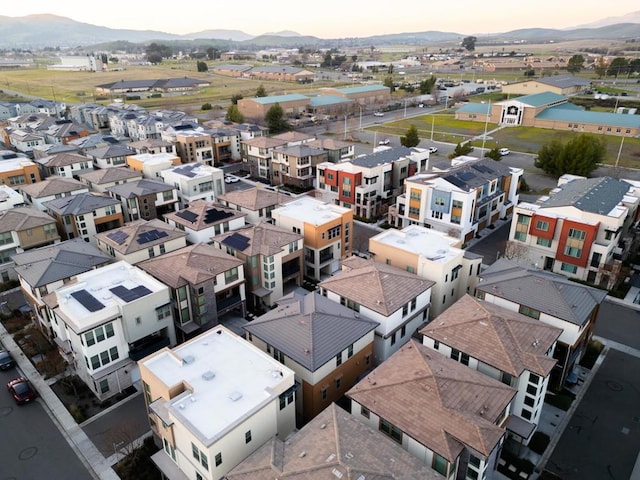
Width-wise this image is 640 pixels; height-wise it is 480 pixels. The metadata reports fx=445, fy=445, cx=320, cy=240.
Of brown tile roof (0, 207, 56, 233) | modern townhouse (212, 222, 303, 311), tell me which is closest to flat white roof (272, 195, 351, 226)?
modern townhouse (212, 222, 303, 311)

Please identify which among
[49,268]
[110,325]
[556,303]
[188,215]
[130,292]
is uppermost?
[188,215]

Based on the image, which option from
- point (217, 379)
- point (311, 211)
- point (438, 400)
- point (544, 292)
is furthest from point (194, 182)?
point (438, 400)

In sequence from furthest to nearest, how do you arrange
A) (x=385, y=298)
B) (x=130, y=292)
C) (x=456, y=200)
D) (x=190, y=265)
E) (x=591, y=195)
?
(x=456, y=200) → (x=591, y=195) → (x=190, y=265) → (x=130, y=292) → (x=385, y=298)

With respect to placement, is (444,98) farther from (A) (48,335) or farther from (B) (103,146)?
(A) (48,335)

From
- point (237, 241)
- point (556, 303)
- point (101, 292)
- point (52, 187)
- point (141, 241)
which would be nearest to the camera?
point (556, 303)

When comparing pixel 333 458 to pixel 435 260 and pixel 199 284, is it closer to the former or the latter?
pixel 199 284

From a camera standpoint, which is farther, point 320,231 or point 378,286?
point 320,231

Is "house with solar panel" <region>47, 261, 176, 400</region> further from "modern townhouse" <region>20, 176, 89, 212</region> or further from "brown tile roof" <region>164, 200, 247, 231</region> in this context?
"modern townhouse" <region>20, 176, 89, 212</region>
